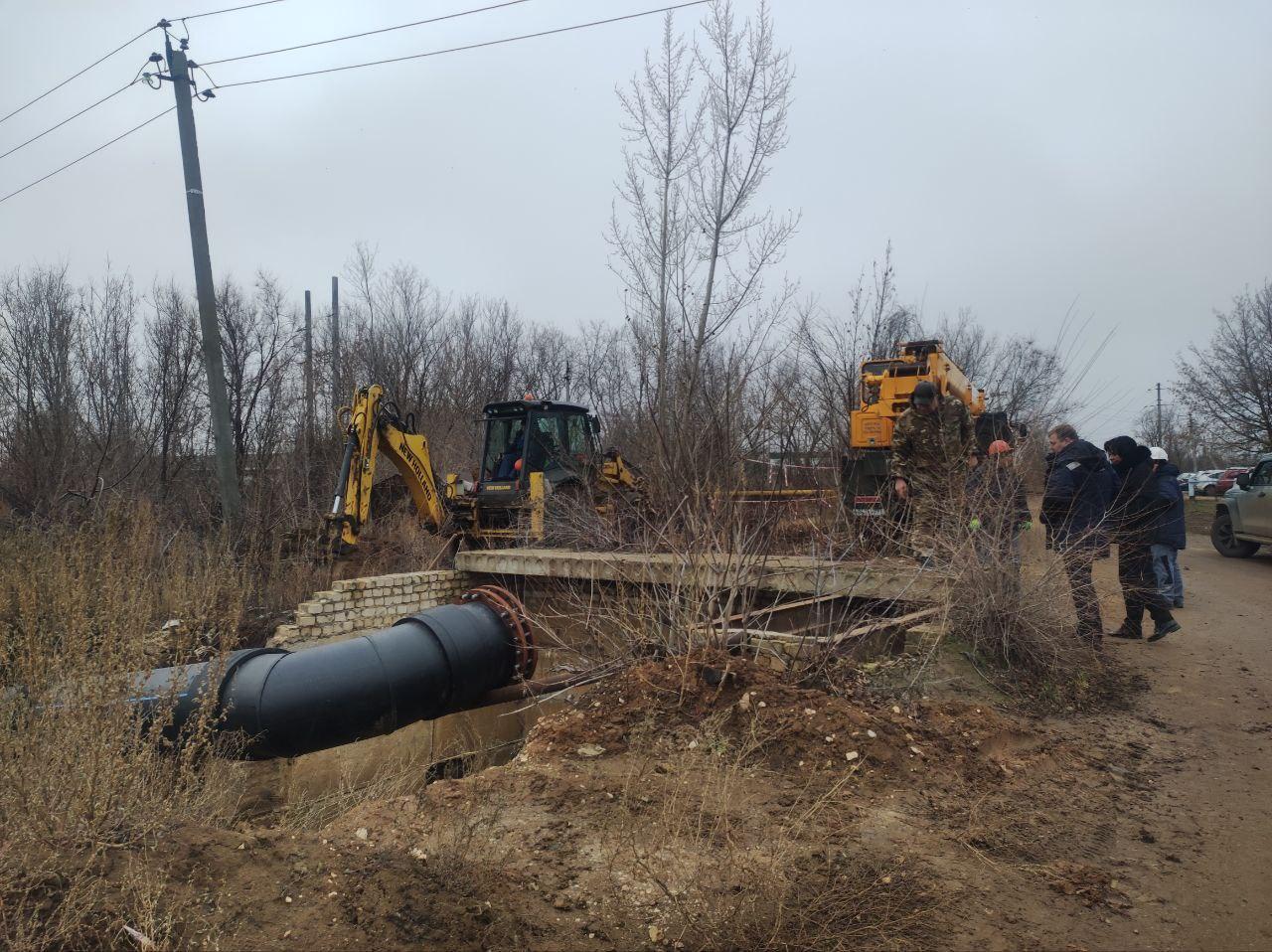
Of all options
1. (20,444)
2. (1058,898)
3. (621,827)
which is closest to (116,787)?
(621,827)

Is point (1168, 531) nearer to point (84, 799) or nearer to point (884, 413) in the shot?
point (884, 413)

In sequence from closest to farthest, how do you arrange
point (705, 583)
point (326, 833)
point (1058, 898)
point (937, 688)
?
1. point (1058, 898)
2. point (326, 833)
3. point (937, 688)
4. point (705, 583)

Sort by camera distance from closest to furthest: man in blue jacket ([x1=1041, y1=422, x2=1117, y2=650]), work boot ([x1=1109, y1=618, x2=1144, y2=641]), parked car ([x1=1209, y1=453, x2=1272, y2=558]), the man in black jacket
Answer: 1. man in blue jacket ([x1=1041, y1=422, x2=1117, y2=650])
2. the man in black jacket
3. work boot ([x1=1109, y1=618, x2=1144, y2=641])
4. parked car ([x1=1209, y1=453, x2=1272, y2=558])

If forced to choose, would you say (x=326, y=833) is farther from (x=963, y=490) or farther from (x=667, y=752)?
(x=963, y=490)

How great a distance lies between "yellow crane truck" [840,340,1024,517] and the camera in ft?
34.1

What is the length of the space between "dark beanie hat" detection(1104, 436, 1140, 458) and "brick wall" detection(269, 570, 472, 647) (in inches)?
319

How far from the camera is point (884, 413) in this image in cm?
1116

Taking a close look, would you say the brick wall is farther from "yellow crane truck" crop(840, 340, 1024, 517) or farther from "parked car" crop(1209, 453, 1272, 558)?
"parked car" crop(1209, 453, 1272, 558)

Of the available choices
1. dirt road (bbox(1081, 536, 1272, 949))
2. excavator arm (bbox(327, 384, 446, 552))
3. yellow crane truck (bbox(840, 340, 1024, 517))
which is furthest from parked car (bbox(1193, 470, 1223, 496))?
excavator arm (bbox(327, 384, 446, 552))

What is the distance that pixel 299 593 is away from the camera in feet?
37.0

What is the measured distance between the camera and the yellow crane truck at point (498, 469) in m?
11.4

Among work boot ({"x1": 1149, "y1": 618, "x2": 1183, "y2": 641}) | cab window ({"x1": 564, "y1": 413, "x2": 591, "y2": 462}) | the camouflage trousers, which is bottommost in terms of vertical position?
work boot ({"x1": 1149, "y1": 618, "x2": 1183, "y2": 641})

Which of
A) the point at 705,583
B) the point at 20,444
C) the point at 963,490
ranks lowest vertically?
the point at 705,583

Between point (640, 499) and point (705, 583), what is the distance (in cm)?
324
